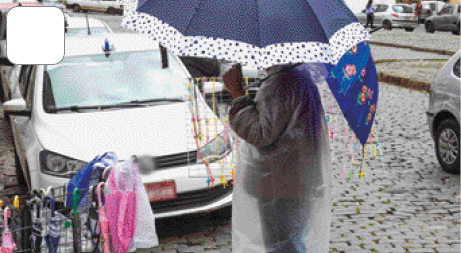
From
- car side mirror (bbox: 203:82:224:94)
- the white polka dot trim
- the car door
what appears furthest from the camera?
the car door

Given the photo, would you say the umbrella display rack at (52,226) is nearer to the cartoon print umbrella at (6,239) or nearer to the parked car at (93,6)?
the cartoon print umbrella at (6,239)

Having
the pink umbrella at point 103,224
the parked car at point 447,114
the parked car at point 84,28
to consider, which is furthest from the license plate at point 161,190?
the parked car at point 84,28

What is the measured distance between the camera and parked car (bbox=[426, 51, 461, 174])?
272 inches

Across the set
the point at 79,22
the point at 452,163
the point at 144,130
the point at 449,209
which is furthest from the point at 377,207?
the point at 79,22

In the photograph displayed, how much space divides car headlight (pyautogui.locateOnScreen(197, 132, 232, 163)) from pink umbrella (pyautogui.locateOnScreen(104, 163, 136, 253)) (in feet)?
4.60

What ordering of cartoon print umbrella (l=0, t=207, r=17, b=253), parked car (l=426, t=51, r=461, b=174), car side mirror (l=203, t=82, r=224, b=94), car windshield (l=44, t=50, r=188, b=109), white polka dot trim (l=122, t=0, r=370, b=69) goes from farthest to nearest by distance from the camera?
parked car (l=426, t=51, r=461, b=174) → car windshield (l=44, t=50, r=188, b=109) → car side mirror (l=203, t=82, r=224, b=94) → cartoon print umbrella (l=0, t=207, r=17, b=253) → white polka dot trim (l=122, t=0, r=370, b=69)

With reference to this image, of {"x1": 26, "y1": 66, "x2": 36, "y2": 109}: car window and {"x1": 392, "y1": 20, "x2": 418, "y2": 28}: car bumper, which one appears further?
{"x1": 392, "y1": 20, "x2": 418, "y2": 28}: car bumper

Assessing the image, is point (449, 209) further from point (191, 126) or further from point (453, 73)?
point (191, 126)

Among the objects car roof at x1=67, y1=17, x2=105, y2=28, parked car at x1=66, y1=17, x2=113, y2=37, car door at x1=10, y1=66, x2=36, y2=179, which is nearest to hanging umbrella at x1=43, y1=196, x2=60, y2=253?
car door at x1=10, y1=66, x2=36, y2=179

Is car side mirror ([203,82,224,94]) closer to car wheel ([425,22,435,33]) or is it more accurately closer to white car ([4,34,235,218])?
white car ([4,34,235,218])

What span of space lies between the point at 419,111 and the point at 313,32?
9.10 m

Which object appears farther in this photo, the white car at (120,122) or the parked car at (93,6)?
the parked car at (93,6)

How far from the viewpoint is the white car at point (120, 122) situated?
4.84m

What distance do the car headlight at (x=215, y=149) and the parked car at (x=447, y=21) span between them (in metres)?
30.1
